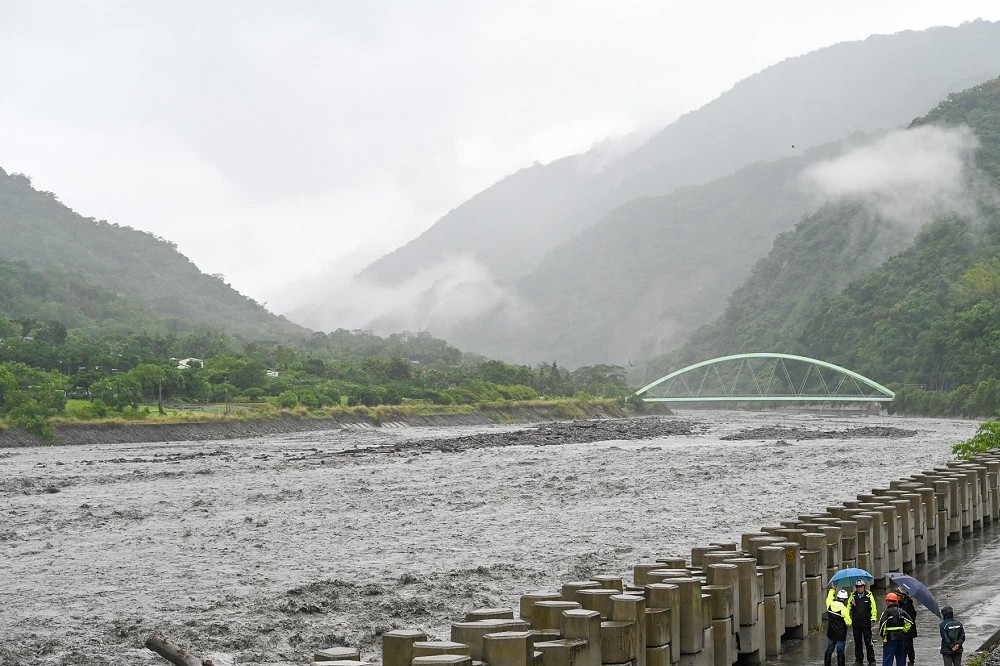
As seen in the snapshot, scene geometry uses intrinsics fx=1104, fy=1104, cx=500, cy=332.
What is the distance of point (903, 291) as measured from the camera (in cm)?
14000

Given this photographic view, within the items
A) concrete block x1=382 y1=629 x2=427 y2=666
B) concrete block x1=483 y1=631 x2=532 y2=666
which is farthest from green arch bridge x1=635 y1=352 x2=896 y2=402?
concrete block x1=382 y1=629 x2=427 y2=666

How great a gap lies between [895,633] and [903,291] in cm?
13862

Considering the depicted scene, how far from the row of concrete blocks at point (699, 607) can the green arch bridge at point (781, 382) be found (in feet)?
331

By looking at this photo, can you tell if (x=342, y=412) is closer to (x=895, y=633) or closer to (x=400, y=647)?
(x=895, y=633)

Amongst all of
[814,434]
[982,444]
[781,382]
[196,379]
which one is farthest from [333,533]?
[781,382]

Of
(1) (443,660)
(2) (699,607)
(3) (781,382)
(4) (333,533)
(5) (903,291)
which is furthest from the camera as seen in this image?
(3) (781,382)

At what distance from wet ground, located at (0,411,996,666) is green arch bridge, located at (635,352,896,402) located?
79.0 meters

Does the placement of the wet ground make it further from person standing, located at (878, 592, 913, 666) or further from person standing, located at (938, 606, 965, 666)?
person standing, located at (938, 606, 965, 666)

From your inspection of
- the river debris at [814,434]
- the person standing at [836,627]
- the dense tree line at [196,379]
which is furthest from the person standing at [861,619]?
the dense tree line at [196,379]

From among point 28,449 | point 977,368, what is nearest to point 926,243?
point 977,368

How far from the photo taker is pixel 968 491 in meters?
20.5

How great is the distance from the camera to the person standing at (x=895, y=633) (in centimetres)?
1002

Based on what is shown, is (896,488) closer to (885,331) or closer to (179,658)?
(179,658)

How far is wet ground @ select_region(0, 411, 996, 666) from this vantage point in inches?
567
